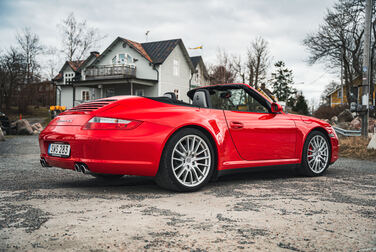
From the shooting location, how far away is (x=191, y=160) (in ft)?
12.7

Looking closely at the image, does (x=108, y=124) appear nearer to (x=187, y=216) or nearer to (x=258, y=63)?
(x=187, y=216)

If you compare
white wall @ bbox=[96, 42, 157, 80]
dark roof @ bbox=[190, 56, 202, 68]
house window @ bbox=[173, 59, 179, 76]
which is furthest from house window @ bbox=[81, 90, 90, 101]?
dark roof @ bbox=[190, 56, 202, 68]

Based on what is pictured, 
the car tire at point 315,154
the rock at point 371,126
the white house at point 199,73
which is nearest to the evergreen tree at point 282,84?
the white house at point 199,73

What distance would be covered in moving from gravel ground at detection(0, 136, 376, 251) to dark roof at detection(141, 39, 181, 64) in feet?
89.5

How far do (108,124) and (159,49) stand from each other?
97.5ft

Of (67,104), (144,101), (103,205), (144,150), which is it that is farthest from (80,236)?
(67,104)

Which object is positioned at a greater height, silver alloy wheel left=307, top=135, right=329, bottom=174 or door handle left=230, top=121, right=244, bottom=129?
door handle left=230, top=121, right=244, bottom=129

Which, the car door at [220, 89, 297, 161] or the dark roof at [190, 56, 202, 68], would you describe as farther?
the dark roof at [190, 56, 202, 68]

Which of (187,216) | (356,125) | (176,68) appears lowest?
(187,216)

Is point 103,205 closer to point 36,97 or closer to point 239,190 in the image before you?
point 239,190

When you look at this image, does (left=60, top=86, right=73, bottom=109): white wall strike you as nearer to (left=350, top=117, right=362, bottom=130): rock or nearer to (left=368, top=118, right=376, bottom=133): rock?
(left=350, top=117, right=362, bottom=130): rock

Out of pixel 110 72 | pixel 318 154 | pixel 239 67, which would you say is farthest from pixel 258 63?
pixel 318 154

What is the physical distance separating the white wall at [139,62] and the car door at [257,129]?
26.6m

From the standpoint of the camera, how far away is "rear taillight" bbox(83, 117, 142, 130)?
11.5ft
